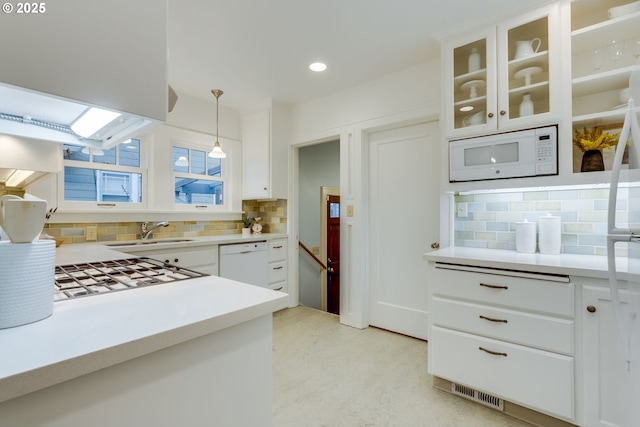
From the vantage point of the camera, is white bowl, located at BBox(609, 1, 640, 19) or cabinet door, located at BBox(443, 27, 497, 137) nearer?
white bowl, located at BBox(609, 1, 640, 19)

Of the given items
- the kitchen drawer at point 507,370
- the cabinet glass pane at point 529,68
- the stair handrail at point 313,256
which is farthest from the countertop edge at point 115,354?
the stair handrail at point 313,256

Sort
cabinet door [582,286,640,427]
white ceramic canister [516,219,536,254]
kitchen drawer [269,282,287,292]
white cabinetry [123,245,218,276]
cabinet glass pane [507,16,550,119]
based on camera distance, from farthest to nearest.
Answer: kitchen drawer [269,282,287,292], white cabinetry [123,245,218,276], white ceramic canister [516,219,536,254], cabinet glass pane [507,16,550,119], cabinet door [582,286,640,427]

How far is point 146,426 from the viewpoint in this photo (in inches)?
26.8

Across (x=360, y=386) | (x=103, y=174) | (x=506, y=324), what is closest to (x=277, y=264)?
(x=360, y=386)

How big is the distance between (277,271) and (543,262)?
8.78ft

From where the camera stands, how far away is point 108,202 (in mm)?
2908

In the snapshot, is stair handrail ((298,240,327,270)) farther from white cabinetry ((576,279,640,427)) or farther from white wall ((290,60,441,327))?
white cabinetry ((576,279,640,427))

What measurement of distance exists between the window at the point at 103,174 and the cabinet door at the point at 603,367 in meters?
3.71

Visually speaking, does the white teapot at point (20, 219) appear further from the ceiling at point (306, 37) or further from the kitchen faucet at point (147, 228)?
the kitchen faucet at point (147, 228)

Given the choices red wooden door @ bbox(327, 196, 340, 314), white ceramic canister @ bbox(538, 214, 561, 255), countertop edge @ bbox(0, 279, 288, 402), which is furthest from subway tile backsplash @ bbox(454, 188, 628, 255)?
red wooden door @ bbox(327, 196, 340, 314)

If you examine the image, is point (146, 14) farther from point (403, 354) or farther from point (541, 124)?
point (403, 354)

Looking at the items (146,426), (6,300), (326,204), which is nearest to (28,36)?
(6,300)

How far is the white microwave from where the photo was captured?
1.79 m

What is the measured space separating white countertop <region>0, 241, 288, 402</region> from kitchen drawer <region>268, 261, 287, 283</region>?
8.14 feet
